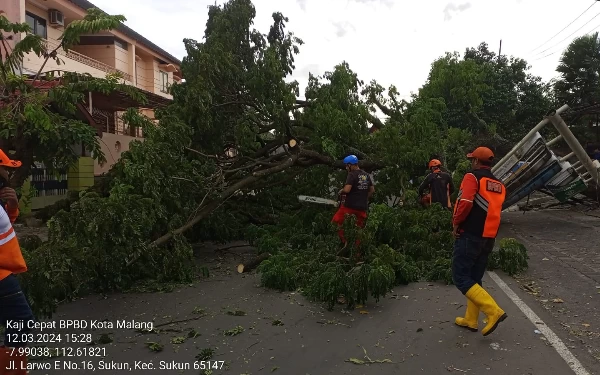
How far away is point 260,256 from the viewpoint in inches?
273

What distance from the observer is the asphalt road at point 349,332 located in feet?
12.0

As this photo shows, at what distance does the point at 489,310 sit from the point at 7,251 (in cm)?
374

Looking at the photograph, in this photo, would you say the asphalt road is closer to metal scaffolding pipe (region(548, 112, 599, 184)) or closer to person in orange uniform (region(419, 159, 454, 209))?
person in orange uniform (region(419, 159, 454, 209))

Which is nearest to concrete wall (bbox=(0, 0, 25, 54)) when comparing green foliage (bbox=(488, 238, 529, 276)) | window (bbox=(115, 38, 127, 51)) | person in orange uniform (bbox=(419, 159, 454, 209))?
window (bbox=(115, 38, 127, 51))

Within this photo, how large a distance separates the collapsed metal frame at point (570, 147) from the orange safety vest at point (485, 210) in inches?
211

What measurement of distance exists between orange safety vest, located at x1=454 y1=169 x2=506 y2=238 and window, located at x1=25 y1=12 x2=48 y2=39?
16.9m

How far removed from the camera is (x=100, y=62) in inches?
813

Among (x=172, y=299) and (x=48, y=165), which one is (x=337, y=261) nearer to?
(x=172, y=299)

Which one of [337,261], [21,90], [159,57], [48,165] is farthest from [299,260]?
[159,57]

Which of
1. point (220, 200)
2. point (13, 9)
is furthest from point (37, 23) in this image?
point (220, 200)

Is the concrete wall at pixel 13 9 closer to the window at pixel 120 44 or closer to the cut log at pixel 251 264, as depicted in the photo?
the window at pixel 120 44

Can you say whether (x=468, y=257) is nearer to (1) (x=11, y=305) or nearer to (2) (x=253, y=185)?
(1) (x=11, y=305)

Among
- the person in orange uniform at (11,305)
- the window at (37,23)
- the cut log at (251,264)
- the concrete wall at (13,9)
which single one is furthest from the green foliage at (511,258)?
the window at (37,23)

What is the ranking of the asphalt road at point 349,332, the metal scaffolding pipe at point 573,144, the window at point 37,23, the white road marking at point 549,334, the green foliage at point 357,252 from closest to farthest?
the white road marking at point 549,334
the asphalt road at point 349,332
the green foliage at point 357,252
the metal scaffolding pipe at point 573,144
the window at point 37,23
